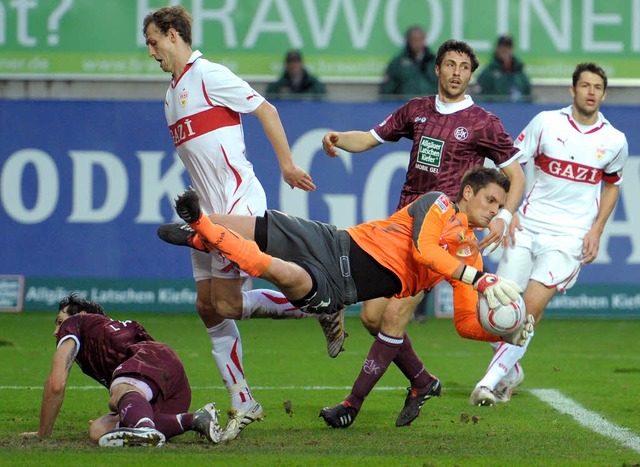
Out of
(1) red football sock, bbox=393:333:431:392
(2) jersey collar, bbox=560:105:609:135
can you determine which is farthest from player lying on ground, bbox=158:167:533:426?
(2) jersey collar, bbox=560:105:609:135

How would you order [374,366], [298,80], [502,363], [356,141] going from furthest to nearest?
1. [298,80]
2. [502,363]
3. [356,141]
4. [374,366]

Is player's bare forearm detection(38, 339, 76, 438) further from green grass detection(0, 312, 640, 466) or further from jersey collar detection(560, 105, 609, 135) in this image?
jersey collar detection(560, 105, 609, 135)

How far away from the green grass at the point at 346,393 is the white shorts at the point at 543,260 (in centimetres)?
78

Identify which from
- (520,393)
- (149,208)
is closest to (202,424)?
(520,393)

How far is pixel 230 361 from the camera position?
7.41 meters

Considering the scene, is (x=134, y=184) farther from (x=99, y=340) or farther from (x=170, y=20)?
(x=99, y=340)

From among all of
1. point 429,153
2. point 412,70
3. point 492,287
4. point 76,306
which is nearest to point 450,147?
point 429,153

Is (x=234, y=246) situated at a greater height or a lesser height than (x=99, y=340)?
greater

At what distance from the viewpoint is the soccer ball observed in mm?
6570

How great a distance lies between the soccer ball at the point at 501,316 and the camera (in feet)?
21.6

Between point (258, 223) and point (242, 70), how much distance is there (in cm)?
908

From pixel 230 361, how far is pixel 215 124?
4.45ft

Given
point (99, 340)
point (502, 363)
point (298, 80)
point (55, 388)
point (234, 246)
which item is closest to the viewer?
point (55, 388)

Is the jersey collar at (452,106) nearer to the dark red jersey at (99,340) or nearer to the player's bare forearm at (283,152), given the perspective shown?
the player's bare forearm at (283,152)
